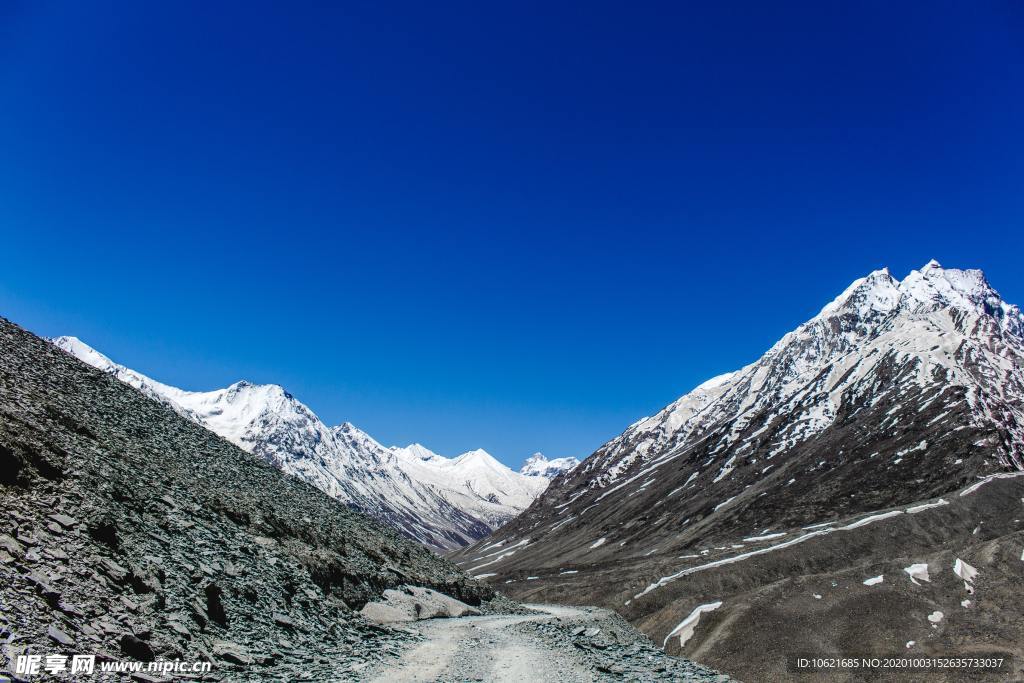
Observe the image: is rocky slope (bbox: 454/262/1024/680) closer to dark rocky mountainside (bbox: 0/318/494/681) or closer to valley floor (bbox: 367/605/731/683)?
valley floor (bbox: 367/605/731/683)

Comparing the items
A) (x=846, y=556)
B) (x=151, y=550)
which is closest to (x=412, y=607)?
(x=151, y=550)

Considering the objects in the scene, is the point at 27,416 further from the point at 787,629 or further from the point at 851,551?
the point at 851,551

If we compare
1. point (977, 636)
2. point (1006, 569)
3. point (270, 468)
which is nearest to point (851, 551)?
point (1006, 569)

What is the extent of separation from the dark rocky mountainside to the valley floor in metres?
2.22

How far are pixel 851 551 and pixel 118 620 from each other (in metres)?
117

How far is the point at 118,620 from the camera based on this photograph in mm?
19078

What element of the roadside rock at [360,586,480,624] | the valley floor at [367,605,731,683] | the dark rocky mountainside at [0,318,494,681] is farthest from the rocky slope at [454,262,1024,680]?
the dark rocky mountainside at [0,318,494,681]

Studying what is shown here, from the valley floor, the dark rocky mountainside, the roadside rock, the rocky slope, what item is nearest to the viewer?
the dark rocky mountainside

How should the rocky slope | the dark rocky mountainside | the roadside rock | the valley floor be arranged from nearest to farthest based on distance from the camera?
the dark rocky mountainside → the valley floor → the roadside rock → the rocky slope

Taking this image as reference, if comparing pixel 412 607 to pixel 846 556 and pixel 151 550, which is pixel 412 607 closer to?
pixel 151 550

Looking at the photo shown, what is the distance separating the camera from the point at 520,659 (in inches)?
1074

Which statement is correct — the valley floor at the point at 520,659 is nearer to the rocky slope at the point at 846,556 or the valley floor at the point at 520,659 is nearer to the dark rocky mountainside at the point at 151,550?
the dark rocky mountainside at the point at 151,550

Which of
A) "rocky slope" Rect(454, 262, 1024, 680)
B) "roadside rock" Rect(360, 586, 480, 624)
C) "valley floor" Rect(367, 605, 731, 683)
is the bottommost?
→ "valley floor" Rect(367, 605, 731, 683)

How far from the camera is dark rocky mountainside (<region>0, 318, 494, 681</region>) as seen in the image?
61.5 ft
